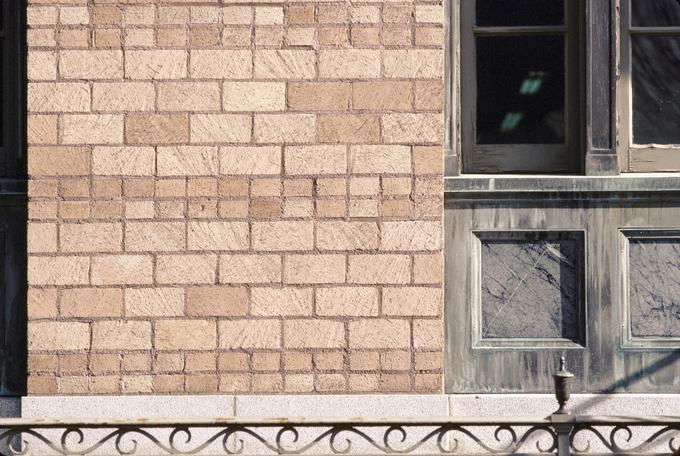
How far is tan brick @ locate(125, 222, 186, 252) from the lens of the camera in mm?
6508

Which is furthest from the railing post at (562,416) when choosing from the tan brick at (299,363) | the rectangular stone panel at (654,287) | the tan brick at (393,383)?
the tan brick at (299,363)

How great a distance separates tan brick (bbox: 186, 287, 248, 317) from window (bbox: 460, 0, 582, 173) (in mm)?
1652

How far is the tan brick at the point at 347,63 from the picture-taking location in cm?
652

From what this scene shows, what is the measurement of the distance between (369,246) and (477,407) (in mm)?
1159

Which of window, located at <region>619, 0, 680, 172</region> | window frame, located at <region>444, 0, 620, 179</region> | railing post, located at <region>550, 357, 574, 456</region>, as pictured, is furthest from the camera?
window, located at <region>619, 0, 680, 172</region>

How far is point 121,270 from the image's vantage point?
6512 millimetres

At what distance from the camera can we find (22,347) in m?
6.77

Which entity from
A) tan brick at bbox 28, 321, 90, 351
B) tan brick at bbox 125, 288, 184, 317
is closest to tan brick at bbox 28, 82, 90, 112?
tan brick at bbox 125, 288, 184, 317

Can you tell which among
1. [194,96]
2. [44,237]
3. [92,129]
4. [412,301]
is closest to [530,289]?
[412,301]

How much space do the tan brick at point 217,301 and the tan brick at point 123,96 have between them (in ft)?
3.74

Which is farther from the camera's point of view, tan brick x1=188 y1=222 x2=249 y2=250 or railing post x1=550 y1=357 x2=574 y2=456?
tan brick x1=188 y1=222 x2=249 y2=250

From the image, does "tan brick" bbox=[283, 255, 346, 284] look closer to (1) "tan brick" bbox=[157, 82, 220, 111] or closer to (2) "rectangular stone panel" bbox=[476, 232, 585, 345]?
(2) "rectangular stone panel" bbox=[476, 232, 585, 345]

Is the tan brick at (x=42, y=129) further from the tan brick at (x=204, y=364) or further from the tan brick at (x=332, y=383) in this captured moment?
the tan brick at (x=332, y=383)

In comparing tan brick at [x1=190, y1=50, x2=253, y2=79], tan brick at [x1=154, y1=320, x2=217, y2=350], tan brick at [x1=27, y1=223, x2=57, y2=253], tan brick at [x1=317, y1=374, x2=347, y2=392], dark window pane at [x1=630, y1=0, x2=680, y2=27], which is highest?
dark window pane at [x1=630, y1=0, x2=680, y2=27]
